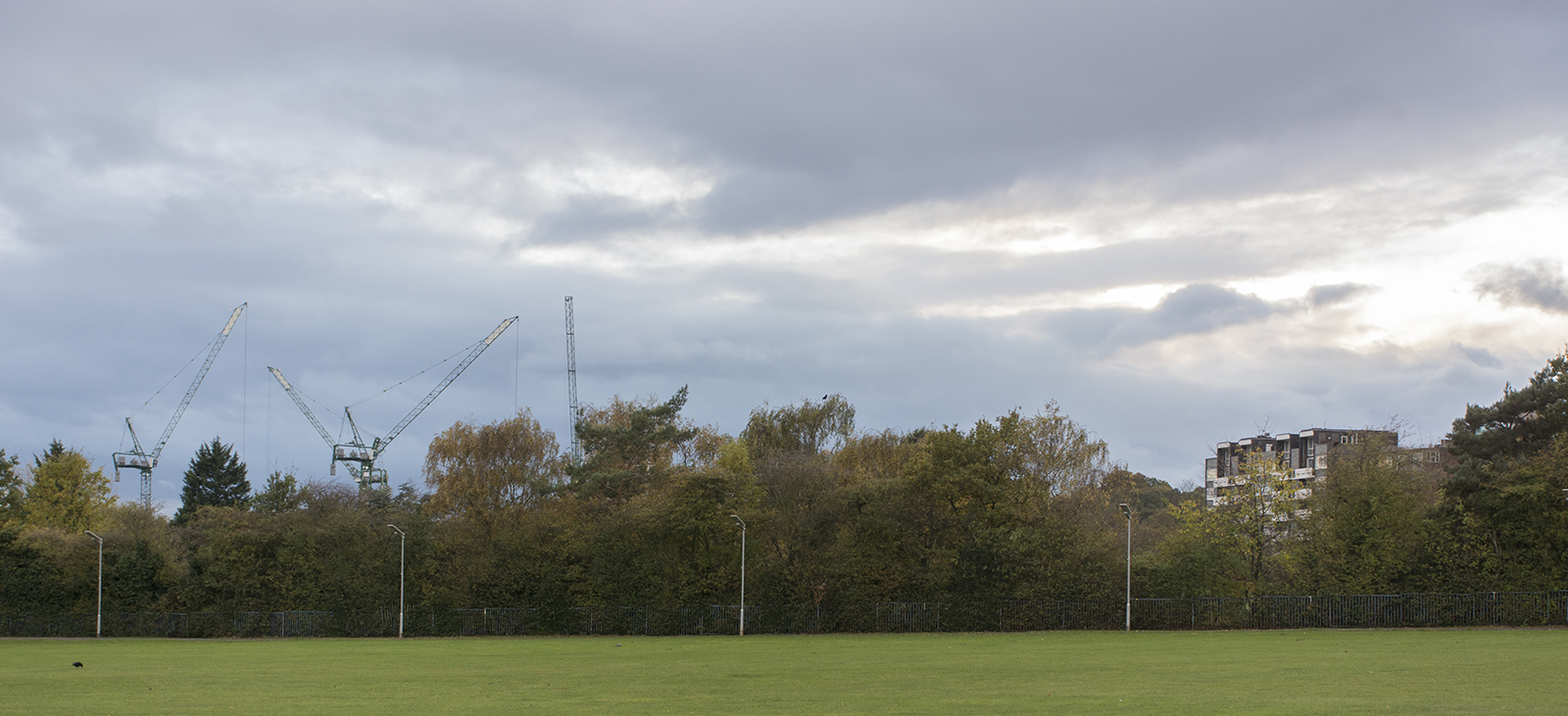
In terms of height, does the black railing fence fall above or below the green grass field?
below

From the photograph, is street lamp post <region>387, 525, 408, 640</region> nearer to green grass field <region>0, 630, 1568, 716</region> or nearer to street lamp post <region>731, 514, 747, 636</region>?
green grass field <region>0, 630, 1568, 716</region>

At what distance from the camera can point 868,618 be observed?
67.7 meters

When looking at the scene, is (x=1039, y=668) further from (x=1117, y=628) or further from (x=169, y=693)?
(x=1117, y=628)

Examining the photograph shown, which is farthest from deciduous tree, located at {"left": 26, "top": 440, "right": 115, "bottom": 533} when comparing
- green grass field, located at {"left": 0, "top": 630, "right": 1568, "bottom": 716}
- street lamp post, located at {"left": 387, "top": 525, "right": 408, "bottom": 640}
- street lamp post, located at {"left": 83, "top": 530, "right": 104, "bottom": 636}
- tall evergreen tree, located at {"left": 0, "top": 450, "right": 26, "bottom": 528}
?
green grass field, located at {"left": 0, "top": 630, "right": 1568, "bottom": 716}

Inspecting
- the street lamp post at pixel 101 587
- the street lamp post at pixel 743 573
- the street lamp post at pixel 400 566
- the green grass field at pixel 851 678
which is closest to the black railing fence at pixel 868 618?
the street lamp post at pixel 101 587

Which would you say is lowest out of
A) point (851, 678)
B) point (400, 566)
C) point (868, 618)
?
point (868, 618)

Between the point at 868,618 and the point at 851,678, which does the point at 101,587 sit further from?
the point at 851,678

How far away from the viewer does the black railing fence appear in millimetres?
60000

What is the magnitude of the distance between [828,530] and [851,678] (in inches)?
1630

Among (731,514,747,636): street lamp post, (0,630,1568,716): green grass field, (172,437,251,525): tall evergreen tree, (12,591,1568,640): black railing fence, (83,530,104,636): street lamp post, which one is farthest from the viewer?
(172,437,251,525): tall evergreen tree

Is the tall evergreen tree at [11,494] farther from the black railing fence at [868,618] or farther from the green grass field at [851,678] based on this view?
the green grass field at [851,678]

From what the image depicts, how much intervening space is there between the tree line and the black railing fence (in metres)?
0.93

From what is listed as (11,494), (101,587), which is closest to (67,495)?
(11,494)

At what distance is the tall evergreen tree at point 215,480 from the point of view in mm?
119750
